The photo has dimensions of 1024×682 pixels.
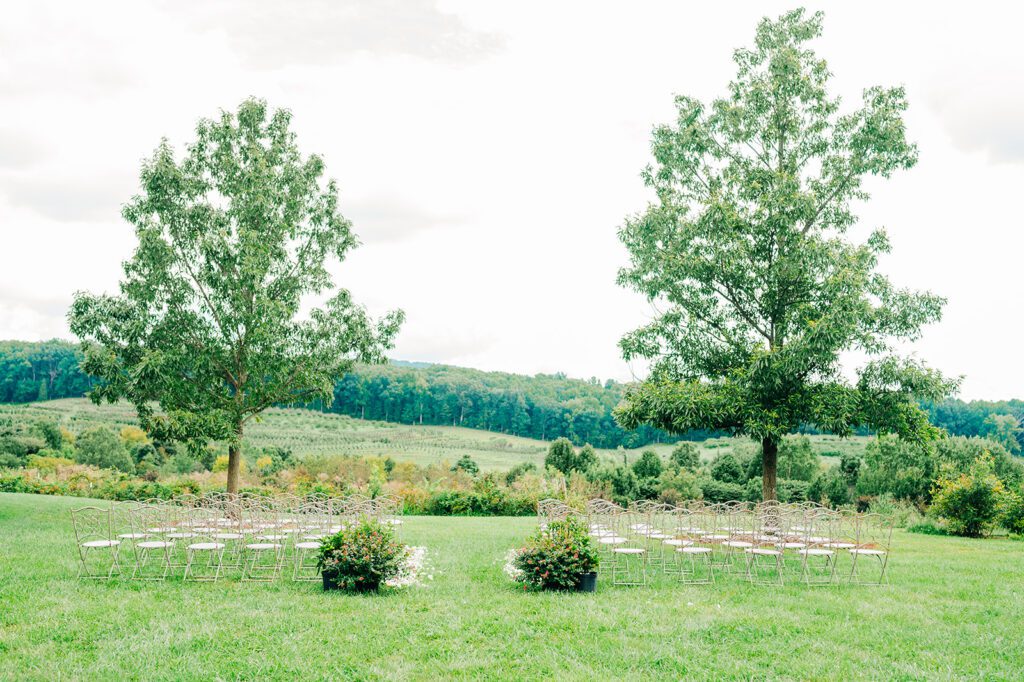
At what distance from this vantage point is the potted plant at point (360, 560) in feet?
31.4

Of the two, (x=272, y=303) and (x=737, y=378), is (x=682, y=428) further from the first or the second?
(x=272, y=303)

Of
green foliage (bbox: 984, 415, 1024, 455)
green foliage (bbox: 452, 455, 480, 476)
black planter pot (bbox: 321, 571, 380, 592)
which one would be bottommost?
green foliage (bbox: 452, 455, 480, 476)

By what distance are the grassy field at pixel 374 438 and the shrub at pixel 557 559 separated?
32.3 m

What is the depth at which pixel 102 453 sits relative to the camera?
36188 millimetres

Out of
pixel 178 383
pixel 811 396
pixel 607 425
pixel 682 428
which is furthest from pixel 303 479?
pixel 607 425

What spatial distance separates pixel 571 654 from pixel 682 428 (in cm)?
1108

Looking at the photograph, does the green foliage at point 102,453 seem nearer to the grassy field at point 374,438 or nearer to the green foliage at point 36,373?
the grassy field at point 374,438

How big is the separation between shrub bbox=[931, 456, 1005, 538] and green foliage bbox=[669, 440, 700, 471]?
13.7 m

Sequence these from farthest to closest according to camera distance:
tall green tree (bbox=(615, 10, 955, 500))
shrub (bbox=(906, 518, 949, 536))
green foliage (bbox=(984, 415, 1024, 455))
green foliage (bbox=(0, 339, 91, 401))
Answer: green foliage (bbox=(0, 339, 91, 401))
green foliage (bbox=(984, 415, 1024, 455))
shrub (bbox=(906, 518, 949, 536))
tall green tree (bbox=(615, 10, 955, 500))

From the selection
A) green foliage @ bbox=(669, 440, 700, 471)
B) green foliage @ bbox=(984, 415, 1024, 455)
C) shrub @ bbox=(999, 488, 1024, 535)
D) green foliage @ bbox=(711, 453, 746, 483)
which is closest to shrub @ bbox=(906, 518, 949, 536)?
shrub @ bbox=(999, 488, 1024, 535)

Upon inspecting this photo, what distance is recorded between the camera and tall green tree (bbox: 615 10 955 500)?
16.6 m

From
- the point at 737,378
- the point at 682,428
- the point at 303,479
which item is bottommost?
the point at 303,479

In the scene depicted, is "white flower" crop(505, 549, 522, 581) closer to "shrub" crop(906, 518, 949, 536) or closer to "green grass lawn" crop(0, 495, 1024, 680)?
"green grass lawn" crop(0, 495, 1024, 680)

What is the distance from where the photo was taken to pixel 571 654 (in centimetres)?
704
